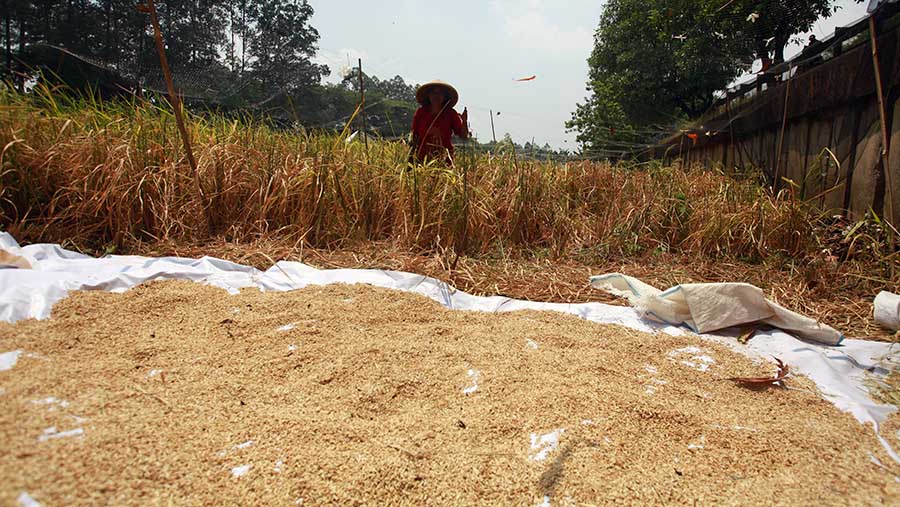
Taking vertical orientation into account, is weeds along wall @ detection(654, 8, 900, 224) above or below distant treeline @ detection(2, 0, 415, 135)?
below

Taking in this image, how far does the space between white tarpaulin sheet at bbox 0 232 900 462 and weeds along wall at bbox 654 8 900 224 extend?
39.9 inches

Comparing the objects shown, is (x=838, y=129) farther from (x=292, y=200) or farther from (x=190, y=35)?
(x=190, y=35)

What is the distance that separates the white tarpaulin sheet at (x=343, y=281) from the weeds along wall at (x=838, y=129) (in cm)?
101

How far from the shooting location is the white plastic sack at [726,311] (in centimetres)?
165

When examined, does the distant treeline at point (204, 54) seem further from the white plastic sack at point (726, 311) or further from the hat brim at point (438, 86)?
the white plastic sack at point (726, 311)

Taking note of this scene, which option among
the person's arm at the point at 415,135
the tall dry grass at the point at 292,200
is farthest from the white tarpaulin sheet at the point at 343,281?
the person's arm at the point at 415,135

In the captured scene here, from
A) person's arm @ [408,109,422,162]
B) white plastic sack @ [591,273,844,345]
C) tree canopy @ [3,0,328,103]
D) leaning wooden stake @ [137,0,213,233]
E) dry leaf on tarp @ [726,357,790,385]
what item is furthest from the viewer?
tree canopy @ [3,0,328,103]

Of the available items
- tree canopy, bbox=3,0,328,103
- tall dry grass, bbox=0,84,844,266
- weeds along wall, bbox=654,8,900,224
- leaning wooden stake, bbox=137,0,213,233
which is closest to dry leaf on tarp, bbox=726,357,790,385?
weeds along wall, bbox=654,8,900,224

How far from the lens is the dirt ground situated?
745mm

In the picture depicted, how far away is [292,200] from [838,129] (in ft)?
12.2

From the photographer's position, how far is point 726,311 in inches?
67.6

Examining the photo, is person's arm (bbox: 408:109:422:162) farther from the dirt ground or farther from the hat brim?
the dirt ground

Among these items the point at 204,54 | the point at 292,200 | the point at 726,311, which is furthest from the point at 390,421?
the point at 204,54

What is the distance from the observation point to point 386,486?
2.54 feet
